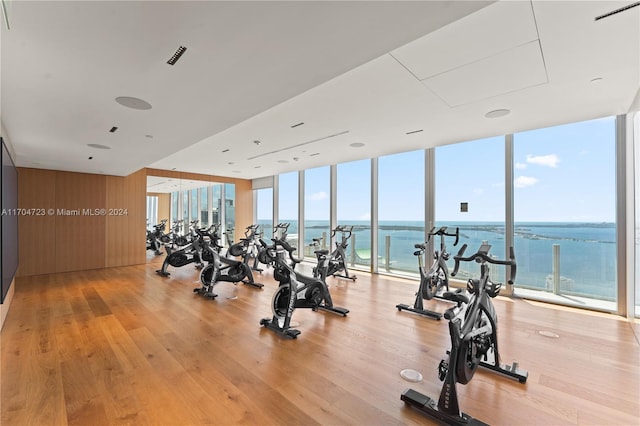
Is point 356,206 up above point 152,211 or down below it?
above

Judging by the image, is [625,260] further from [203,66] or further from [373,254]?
[203,66]

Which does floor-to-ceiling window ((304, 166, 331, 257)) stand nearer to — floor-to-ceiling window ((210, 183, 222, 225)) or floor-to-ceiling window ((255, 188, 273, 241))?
floor-to-ceiling window ((255, 188, 273, 241))

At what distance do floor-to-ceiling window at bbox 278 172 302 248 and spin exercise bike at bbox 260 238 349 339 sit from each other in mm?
5266

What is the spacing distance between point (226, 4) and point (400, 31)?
1.03m

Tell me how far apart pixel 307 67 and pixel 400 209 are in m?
4.90

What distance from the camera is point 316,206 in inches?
337

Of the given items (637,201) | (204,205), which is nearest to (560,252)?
(637,201)

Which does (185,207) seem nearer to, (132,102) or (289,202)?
(289,202)

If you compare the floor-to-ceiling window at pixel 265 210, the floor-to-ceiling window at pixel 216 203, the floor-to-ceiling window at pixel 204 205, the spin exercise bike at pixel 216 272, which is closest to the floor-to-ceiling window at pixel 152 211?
the floor-to-ceiling window at pixel 204 205

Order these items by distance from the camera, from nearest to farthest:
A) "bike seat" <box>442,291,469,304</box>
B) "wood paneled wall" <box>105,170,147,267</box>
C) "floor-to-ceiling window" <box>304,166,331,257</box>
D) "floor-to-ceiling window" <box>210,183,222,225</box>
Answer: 1. "bike seat" <box>442,291,469,304</box>
2. "wood paneled wall" <box>105,170,147,267</box>
3. "floor-to-ceiling window" <box>304,166,331,257</box>
4. "floor-to-ceiling window" <box>210,183,222,225</box>

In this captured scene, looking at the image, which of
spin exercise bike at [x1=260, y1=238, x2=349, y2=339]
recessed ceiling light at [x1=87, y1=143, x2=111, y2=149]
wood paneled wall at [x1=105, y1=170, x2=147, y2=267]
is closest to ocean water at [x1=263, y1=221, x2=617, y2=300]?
spin exercise bike at [x1=260, y1=238, x2=349, y2=339]

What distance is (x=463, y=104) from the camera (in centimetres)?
355

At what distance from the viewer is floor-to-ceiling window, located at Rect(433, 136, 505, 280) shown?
5.16 metres

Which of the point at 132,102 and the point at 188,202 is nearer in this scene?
the point at 132,102
